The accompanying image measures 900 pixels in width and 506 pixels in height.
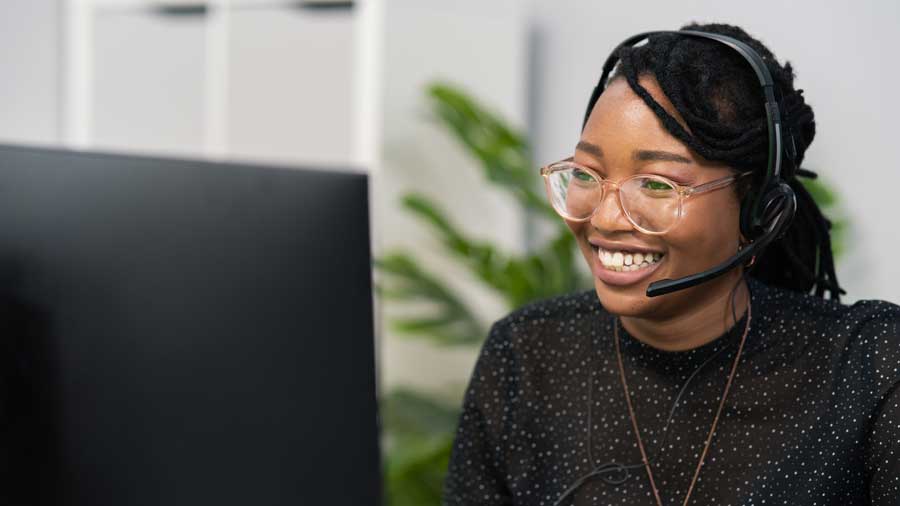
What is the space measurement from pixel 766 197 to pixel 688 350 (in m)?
0.20

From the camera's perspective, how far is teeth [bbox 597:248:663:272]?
3.17ft

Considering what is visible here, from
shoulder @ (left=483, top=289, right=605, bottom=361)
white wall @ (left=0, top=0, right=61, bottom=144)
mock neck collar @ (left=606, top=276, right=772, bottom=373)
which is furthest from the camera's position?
white wall @ (left=0, top=0, right=61, bottom=144)

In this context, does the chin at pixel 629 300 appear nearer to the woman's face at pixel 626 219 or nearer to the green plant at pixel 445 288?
the woman's face at pixel 626 219

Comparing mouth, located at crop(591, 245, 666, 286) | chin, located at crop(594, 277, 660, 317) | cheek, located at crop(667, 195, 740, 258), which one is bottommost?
chin, located at crop(594, 277, 660, 317)

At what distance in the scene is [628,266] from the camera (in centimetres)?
97

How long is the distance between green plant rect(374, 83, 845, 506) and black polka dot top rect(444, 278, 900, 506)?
85 cm

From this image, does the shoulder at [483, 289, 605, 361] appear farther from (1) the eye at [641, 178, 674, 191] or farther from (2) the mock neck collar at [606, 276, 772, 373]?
(1) the eye at [641, 178, 674, 191]

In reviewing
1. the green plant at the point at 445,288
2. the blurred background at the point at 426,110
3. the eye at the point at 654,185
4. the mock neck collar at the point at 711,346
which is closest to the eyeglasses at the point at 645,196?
the eye at the point at 654,185

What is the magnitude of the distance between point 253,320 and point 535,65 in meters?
2.14

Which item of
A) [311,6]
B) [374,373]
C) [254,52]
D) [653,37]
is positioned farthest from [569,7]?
[374,373]

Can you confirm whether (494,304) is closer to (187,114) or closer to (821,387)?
(187,114)

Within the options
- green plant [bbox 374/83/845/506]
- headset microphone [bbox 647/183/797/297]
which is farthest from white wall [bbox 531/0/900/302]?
headset microphone [bbox 647/183/797/297]

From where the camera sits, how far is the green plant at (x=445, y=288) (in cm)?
204

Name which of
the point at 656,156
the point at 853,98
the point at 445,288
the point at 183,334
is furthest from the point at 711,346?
the point at 445,288
